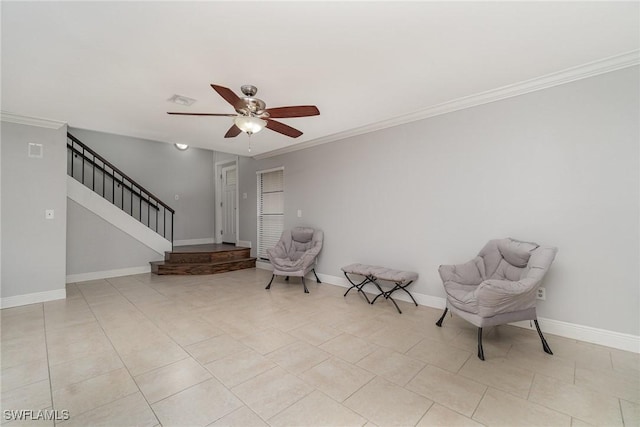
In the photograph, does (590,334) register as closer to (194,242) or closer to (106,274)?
(106,274)

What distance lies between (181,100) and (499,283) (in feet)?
12.3

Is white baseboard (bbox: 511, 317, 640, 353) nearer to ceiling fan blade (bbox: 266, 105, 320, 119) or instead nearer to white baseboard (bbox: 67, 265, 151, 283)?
ceiling fan blade (bbox: 266, 105, 320, 119)

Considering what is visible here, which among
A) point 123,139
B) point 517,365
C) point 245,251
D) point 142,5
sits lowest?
point 517,365

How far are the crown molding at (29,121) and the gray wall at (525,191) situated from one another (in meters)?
4.25

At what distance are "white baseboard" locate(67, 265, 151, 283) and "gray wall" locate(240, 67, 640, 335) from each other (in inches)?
166

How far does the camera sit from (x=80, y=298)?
3.96 metres

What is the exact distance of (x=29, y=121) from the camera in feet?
12.2

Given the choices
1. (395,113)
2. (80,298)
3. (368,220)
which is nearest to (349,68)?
(395,113)

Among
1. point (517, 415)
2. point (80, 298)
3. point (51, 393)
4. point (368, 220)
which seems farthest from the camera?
point (368, 220)

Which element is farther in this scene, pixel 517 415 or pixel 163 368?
pixel 163 368

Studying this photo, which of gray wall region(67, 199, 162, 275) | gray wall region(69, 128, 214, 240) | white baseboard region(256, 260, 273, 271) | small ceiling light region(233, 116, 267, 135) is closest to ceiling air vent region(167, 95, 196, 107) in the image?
A: small ceiling light region(233, 116, 267, 135)

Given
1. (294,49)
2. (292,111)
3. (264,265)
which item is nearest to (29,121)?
(292,111)

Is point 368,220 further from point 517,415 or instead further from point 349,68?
point 517,415

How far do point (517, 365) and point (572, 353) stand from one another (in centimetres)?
63
